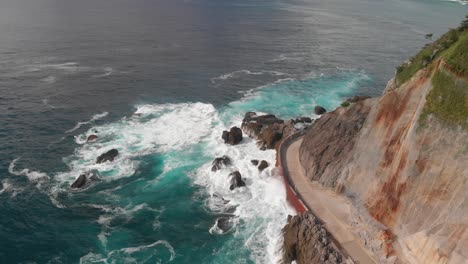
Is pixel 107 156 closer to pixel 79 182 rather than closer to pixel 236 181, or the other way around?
pixel 79 182

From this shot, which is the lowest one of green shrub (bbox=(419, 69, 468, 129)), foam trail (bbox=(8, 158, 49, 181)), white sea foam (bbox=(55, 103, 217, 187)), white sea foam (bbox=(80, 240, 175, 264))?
white sea foam (bbox=(80, 240, 175, 264))

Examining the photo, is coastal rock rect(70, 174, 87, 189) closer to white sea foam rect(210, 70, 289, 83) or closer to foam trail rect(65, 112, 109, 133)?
foam trail rect(65, 112, 109, 133)

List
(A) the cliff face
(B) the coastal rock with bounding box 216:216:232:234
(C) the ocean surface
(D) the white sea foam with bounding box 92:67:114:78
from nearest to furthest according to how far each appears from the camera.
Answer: (A) the cliff face
(C) the ocean surface
(B) the coastal rock with bounding box 216:216:232:234
(D) the white sea foam with bounding box 92:67:114:78

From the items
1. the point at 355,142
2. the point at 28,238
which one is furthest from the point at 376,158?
the point at 28,238

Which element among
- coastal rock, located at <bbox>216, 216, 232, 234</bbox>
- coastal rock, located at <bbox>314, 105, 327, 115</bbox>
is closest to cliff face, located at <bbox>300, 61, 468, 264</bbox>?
coastal rock, located at <bbox>216, 216, 232, 234</bbox>

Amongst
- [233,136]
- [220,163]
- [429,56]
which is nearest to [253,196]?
[220,163]

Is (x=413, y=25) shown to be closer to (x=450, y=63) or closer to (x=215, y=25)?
(x=215, y=25)
